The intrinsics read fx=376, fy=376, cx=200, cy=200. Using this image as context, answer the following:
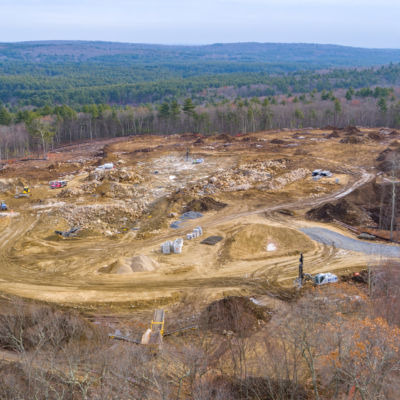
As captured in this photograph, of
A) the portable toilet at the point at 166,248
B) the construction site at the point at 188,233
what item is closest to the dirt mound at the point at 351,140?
the construction site at the point at 188,233

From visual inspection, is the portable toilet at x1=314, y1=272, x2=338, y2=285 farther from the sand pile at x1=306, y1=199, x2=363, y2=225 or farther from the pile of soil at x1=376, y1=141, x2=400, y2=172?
the pile of soil at x1=376, y1=141, x2=400, y2=172

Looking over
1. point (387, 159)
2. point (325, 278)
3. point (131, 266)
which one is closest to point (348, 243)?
point (325, 278)

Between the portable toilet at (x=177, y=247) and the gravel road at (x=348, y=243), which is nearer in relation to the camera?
the gravel road at (x=348, y=243)

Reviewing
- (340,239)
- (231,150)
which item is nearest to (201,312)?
(340,239)

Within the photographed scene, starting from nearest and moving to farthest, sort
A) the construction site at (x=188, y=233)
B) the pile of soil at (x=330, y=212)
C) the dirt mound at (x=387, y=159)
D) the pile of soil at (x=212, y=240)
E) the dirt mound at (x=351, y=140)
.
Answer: the construction site at (x=188, y=233) < the pile of soil at (x=212, y=240) < the pile of soil at (x=330, y=212) < the dirt mound at (x=387, y=159) < the dirt mound at (x=351, y=140)

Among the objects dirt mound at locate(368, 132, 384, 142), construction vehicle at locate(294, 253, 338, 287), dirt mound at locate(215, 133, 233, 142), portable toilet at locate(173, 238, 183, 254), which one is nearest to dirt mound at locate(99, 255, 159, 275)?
portable toilet at locate(173, 238, 183, 254)

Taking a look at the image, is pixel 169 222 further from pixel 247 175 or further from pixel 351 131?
pixel 351 131

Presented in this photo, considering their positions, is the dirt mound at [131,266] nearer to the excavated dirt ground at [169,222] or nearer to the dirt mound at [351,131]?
the excavated dirt ground at [169,222]

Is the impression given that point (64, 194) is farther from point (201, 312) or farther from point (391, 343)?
point (391, 343)
